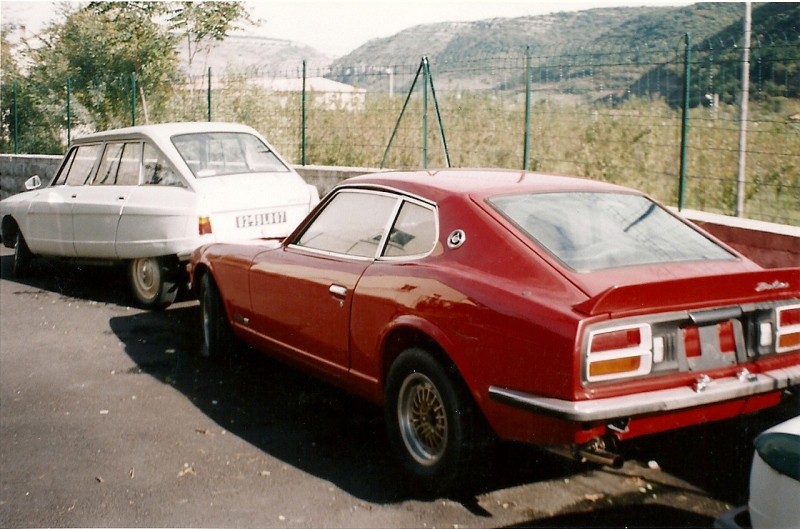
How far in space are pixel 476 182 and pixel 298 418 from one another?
192cm

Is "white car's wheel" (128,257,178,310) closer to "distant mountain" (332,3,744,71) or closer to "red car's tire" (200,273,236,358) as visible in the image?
"red car's tire" (200,273,236,358)

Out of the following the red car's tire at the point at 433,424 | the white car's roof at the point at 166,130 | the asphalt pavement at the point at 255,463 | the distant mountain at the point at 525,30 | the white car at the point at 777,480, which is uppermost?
the distant mountain at the point at 525,30

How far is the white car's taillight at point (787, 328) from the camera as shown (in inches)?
161

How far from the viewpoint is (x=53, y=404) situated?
5898mm

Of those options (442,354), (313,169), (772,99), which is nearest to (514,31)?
(313,169)

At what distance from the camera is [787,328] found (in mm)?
4137

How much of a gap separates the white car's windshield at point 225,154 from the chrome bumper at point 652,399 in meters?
5.71

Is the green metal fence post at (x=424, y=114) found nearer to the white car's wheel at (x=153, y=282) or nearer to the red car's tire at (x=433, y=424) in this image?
the white car's wheel at (x=153, y=282)

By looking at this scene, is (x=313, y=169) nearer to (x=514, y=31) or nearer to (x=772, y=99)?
(x=772, y=99)

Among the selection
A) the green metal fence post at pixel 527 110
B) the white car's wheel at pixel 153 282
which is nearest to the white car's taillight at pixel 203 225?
the white car's wheel at pixel 153 282

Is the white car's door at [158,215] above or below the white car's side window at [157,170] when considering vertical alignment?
below

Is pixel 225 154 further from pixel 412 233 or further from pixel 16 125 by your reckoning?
pixel 16 125

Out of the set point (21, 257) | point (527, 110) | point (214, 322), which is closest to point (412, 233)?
point (214, 322)

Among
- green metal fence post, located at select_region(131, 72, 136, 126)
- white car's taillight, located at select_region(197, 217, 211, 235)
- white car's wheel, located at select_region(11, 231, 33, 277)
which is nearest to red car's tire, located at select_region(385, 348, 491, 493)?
white car's taillight, located at select_region(197, 217, 211, 235)
